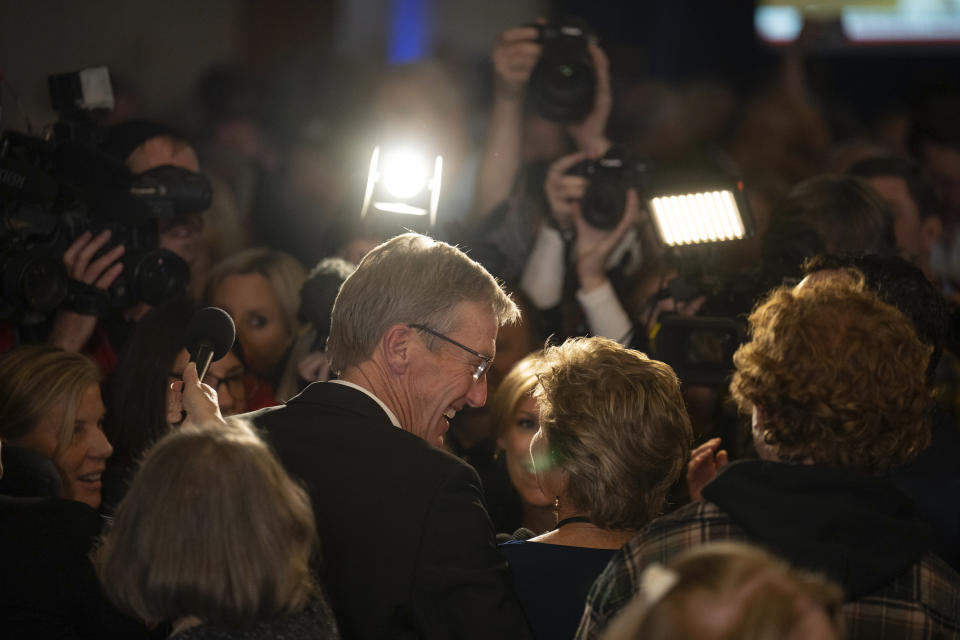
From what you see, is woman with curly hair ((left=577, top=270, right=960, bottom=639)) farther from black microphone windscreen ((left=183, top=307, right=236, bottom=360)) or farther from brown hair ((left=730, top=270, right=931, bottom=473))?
black microphone windscreen ((left=183, top=307, right=236, bottom=360))

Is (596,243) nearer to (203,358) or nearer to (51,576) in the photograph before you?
(203,358)

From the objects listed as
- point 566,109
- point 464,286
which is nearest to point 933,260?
point 566,109

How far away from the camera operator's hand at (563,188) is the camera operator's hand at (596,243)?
7 cm

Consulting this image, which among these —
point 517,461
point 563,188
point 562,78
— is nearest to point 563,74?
point 562,78

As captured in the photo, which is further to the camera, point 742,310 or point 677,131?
point 677,131

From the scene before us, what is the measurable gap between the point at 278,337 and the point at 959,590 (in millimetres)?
2691

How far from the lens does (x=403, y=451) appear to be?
2088mm

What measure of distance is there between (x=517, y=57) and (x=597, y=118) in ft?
1.24

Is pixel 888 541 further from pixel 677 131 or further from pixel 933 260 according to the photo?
pixel 677 131

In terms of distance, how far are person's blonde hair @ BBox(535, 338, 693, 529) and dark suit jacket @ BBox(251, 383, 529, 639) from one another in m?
0.25

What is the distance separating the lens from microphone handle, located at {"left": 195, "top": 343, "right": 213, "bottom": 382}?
7.63 ft

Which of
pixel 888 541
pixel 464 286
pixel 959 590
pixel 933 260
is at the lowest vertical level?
pixel 933 260

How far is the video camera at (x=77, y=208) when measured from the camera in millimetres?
3072

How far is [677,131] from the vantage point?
5.87 metres
